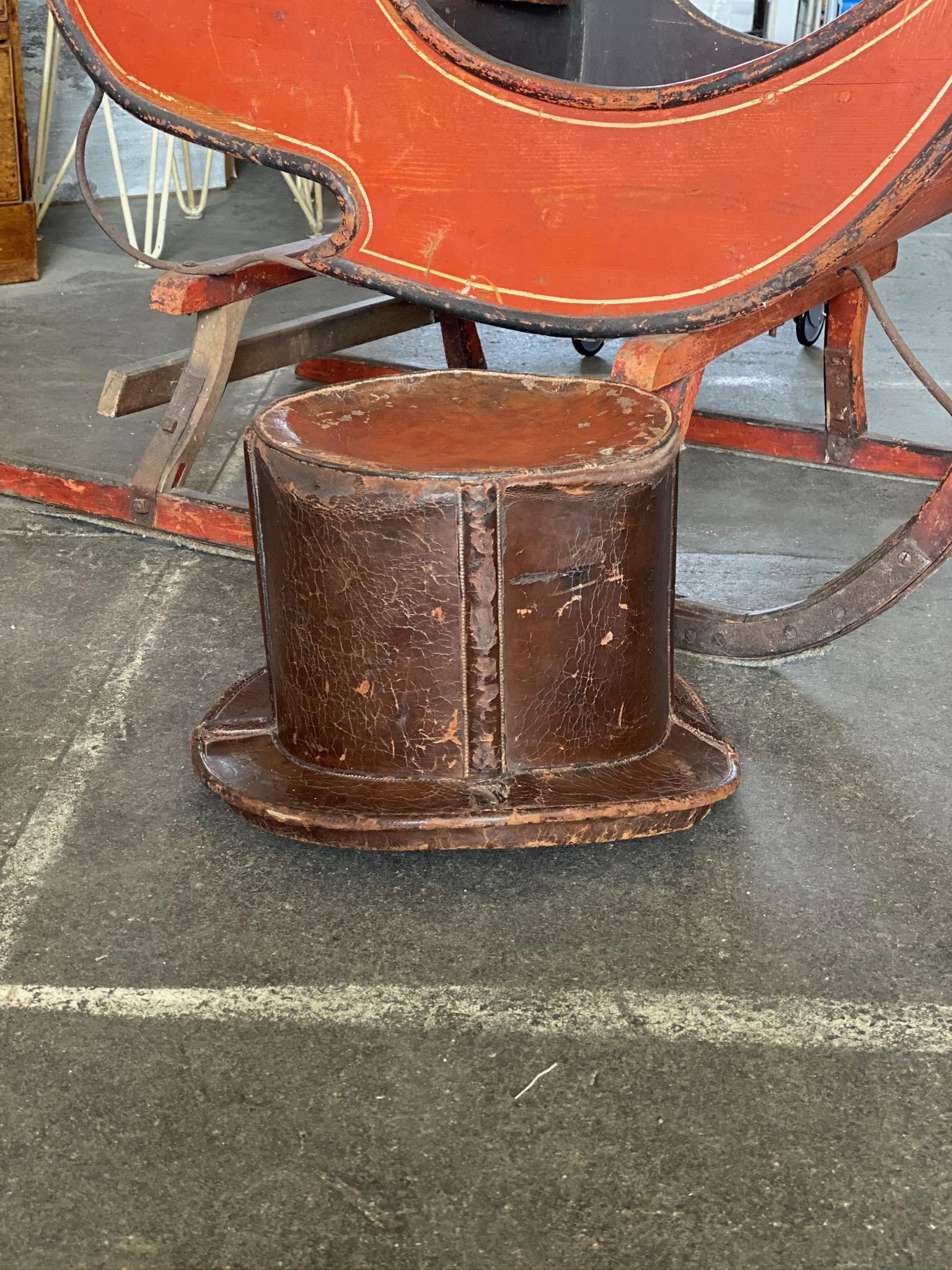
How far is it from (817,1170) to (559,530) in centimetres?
66

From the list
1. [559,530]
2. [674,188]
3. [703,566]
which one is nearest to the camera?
[559,530]

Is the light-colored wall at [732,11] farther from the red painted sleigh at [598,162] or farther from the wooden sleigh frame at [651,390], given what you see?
the red painted sleigh at [598,162]

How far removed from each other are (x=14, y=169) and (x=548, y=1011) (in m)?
3.50

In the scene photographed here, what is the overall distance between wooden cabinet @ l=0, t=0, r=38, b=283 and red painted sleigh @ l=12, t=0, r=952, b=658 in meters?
2.18

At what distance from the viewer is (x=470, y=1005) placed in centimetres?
133

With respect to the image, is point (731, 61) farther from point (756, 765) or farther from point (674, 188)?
point (756, 765)

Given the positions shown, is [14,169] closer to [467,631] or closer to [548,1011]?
[467,631]

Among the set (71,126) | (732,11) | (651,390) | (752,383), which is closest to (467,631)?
Result: (651,390)

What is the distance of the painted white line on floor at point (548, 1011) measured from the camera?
1292 mm

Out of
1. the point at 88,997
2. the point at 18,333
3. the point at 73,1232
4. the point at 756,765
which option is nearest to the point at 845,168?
the point at 756,765

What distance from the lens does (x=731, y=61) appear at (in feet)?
8.84

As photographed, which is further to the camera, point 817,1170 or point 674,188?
point 674,188

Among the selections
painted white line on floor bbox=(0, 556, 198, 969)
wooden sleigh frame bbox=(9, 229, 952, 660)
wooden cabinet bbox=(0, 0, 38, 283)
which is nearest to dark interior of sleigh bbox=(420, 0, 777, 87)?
wooden sleigh frame bbox=(9, 229, 952, 660)

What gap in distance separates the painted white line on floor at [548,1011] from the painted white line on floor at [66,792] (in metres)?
0.15
